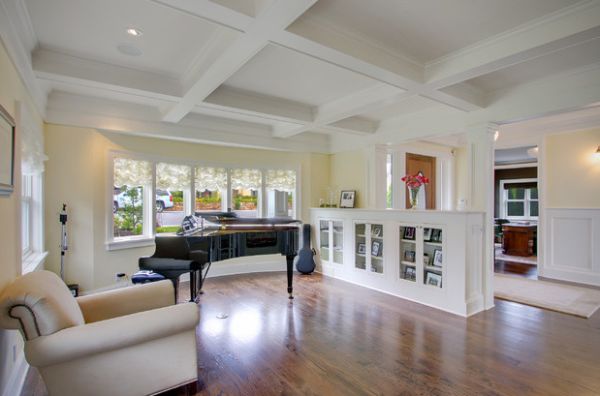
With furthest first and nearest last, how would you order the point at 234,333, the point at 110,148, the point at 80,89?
the point at 110,148 → the point at 80,89 → the point at 234,333

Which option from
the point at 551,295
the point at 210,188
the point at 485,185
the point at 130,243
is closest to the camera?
the point at 485,185

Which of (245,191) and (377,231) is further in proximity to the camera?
(245,191)

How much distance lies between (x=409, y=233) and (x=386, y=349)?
5.93ft

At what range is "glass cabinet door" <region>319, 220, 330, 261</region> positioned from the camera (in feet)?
18.1

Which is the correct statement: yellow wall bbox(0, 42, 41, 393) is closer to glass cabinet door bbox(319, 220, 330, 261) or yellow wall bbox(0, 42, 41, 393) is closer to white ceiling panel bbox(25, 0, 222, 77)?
white ceiling panel bbox(25, 0, 222, 77)

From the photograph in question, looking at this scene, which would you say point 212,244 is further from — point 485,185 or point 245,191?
point 485,185

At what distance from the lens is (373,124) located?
5031 millimetres

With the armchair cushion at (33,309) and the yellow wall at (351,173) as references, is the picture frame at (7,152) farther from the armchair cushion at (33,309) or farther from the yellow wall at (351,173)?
the yellow wall at (351,173)

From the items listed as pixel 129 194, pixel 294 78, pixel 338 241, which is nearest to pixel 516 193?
pixel 338 241

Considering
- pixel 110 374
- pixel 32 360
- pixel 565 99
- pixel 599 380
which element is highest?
pixel 565 99

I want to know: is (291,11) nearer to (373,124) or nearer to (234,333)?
(234,333)

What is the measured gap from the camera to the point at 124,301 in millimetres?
2355

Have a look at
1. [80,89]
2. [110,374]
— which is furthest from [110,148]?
[110,374]

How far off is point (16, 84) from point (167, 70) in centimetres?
117
